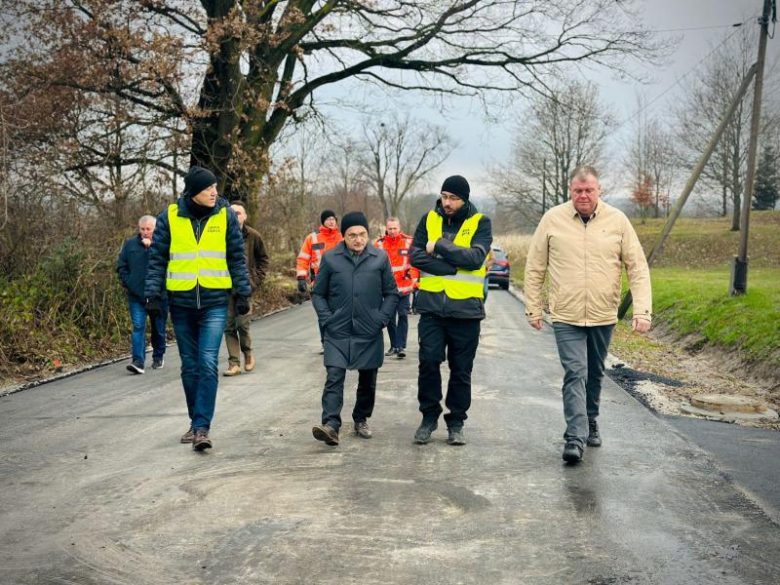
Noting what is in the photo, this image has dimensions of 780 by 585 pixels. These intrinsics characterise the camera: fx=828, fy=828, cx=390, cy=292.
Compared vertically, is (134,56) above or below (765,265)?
above

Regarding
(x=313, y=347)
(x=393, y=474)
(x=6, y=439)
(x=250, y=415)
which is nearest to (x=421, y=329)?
(x=393, y=474)

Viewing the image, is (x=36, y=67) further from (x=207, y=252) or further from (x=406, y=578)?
(x=406, y=578)

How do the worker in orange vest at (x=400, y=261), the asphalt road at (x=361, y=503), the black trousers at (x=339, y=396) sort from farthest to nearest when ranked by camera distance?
the worker in orange vest at (x=400, y=261), the black trousers at (x=339, y=396), the asphalt road at (x=361, y=503)

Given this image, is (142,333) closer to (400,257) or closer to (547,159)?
(400,257)

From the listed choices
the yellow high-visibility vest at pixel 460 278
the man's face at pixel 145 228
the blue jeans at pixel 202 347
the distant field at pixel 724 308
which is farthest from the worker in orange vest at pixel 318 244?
the distant field at pixel 724 308

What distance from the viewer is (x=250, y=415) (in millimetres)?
7738

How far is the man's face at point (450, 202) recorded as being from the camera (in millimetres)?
6582

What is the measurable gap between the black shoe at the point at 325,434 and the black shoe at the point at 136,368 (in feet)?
15.3

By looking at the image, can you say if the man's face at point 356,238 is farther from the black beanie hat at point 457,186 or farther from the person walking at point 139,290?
the person walking at point 139,290

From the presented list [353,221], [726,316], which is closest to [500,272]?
[726,316]

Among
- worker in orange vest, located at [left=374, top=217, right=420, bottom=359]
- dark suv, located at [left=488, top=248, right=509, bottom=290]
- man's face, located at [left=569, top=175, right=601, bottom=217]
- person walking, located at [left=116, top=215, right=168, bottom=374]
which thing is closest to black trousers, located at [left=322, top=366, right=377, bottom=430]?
man's face, located at [left=569, top=175, right=601, bottom=217]

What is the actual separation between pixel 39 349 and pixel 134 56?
295 inches

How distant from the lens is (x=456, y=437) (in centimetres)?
662

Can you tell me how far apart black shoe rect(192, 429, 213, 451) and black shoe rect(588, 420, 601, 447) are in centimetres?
302
